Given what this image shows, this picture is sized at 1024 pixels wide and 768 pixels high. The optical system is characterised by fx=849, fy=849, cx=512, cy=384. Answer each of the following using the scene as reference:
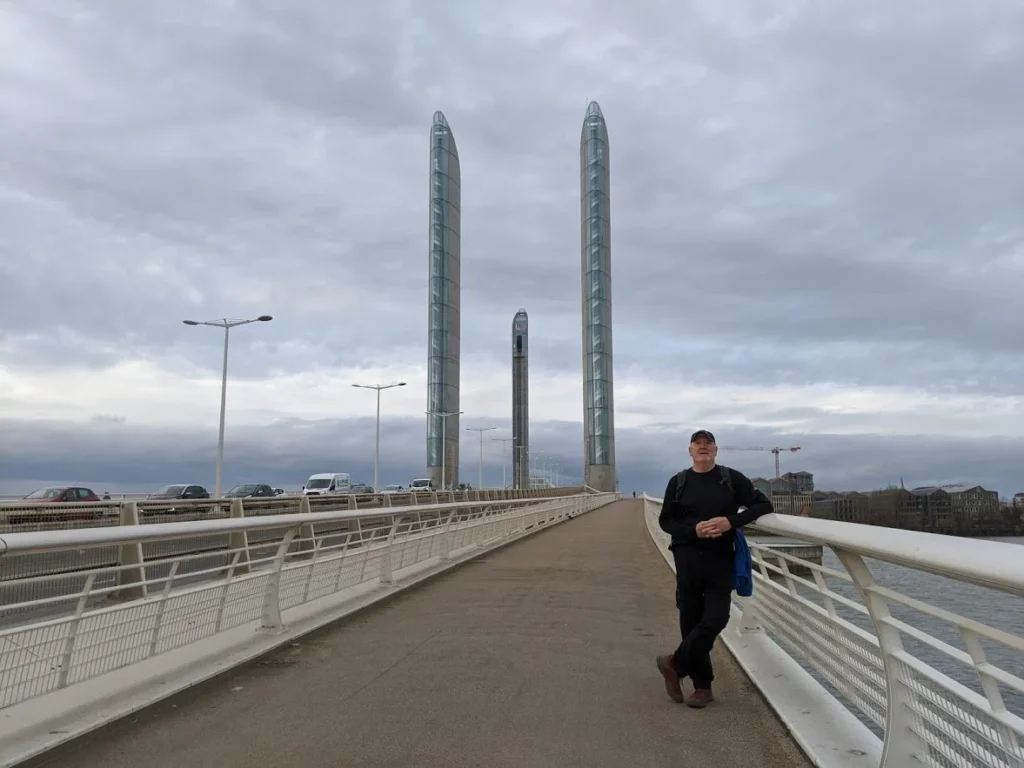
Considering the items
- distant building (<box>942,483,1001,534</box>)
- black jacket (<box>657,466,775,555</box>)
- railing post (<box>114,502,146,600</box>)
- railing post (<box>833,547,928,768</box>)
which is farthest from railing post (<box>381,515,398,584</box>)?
distant building (<box>942,483,1001,534</box>)

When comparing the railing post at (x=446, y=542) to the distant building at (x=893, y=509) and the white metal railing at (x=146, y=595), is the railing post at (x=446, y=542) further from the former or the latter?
the distant building at (x=893, y=509)

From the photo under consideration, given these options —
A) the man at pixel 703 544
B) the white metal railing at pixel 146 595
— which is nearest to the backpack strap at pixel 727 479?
the man at pixel 703 544

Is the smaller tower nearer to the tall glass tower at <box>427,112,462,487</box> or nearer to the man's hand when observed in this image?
the tall glass tower at <box>427,112,462,487</box>

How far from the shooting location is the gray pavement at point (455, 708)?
439cm

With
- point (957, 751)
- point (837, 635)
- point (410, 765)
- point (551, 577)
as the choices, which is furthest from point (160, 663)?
point (551, 577)

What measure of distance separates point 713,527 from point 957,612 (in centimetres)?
→ 1356

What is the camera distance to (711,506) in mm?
5012

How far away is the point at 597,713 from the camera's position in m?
5.21

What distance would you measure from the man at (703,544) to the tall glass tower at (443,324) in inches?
2696

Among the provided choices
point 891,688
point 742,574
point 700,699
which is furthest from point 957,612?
point 891,688

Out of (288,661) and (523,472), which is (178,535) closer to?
(288,661)

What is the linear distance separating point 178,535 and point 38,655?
0.99 meters

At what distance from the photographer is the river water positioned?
1098 cm

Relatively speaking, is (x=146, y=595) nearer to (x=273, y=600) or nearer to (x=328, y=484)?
(x=273, y=600)
